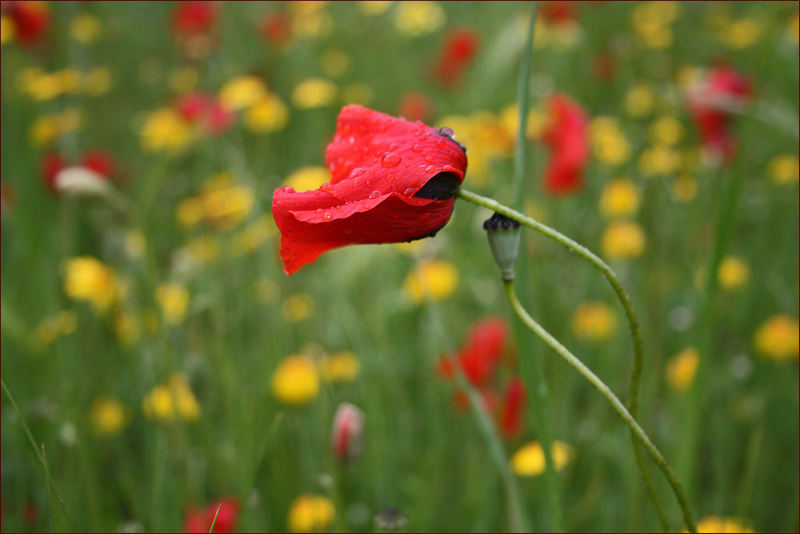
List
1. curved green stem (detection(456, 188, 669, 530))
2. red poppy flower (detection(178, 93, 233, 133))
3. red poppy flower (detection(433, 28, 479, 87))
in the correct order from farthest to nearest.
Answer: red poppy flower (detection(433, 28, 479, 87)) → red poppy flower (detection(178, 93, 233, 133)) → curved green stem (detection(456, 188, 669, 530))

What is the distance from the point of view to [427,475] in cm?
78

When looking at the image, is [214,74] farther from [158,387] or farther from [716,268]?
[716,268]

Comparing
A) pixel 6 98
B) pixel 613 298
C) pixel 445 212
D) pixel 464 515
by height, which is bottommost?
pixel 464 515

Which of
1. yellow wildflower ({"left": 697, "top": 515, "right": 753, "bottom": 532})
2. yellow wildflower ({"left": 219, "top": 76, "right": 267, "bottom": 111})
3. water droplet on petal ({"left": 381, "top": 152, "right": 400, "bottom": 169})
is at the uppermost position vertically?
water droplet on petal ({"left": 381, "top": 152, "right": 400, "bottom": 169})

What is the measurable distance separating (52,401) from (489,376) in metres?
0.52

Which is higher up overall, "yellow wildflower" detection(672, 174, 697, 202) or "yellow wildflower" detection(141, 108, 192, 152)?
"yellow wildflower" detection(141, 108, 192, 152)

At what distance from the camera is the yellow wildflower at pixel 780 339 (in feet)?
2.84

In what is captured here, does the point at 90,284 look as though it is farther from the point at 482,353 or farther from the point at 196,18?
the point at 196,18

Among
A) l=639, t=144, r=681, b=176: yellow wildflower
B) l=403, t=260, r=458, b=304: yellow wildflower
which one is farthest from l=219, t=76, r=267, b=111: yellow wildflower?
l=639, t=144, r=681, b=176: yellow wildflower

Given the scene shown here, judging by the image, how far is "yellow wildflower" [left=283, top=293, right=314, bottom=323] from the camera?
1.10 metres

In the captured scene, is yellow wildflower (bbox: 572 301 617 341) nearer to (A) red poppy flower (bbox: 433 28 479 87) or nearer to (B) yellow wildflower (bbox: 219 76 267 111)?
(B) yellow wildflower (bbox: 219 76 267 111)

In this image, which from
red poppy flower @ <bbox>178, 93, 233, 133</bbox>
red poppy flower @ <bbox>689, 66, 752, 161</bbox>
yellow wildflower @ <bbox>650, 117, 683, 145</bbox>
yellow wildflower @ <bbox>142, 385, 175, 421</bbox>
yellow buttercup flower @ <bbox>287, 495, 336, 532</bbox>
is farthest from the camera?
yellow wildflower @ <bbox>650, 117, 683, 145</bbox>

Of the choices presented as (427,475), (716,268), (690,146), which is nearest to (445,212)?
(716,268)

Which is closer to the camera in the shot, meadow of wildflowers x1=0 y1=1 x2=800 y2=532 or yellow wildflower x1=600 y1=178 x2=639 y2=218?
meadow of wildflowers x1=0 y1=1 x2=800 y2=532
